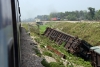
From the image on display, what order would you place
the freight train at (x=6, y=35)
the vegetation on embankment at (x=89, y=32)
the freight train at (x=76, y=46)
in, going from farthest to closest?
the vegetation on embankment at (x=89, y=32), the freight train at (x=76, y=46), the freight train at (x=6, y=35)

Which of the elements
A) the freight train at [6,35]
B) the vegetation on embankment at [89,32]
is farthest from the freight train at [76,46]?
the freight train at [6,35]

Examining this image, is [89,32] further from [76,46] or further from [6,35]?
[6,35]

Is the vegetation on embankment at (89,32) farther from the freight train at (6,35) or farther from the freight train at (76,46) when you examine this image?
the freight train at (6,35)

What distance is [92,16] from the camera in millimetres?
63562

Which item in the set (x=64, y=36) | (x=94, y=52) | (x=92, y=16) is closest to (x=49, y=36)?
(x=64, y=36)

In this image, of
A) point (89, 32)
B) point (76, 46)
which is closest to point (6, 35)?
point (76, 46)

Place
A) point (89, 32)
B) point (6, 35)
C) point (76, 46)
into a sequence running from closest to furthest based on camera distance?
point (6, 35), point (76, 46), point (89, 32)

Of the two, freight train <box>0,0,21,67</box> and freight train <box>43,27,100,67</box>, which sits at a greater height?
freight train <box>0,0,21,67</box>

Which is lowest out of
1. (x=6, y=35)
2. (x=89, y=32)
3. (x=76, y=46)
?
(x=89, y=32)

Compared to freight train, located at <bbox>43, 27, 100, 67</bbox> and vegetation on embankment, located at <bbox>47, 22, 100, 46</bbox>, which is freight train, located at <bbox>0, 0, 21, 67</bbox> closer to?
freight train, located at <bbox>43, 27, 100, 67</bbox>

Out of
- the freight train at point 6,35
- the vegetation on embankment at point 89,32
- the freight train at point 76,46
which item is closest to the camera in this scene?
the freight train at point 6,35

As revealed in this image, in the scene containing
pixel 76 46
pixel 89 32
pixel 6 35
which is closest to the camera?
pixel 6 35

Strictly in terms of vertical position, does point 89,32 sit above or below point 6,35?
below

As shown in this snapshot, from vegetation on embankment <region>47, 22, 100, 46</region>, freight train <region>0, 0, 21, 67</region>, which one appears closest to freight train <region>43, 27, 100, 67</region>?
vegetation on embankment <region>47, 22, 100, 46</region>
